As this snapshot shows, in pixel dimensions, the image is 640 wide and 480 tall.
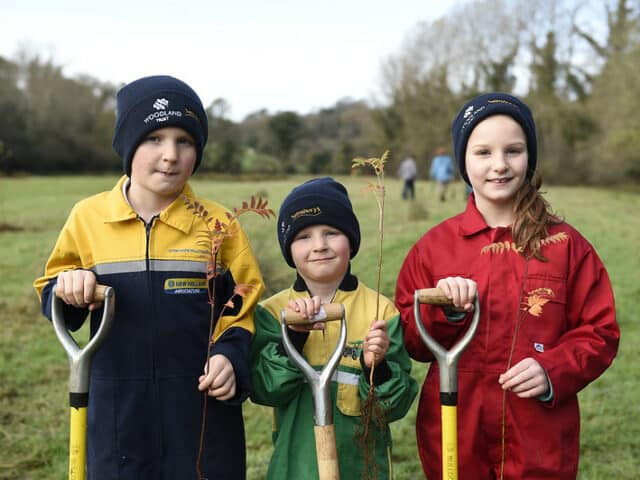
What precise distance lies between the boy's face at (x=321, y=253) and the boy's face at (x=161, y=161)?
1.72 feet

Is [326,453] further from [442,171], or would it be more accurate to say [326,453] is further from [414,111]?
[414,111]

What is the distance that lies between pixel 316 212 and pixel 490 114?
2.48ft

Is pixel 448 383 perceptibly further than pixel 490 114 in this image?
No

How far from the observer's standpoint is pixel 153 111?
255cm

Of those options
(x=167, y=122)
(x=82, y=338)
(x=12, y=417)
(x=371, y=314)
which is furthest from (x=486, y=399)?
(x=82, y=338)

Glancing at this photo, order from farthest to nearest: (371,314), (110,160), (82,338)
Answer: (110,160)
(82,338)
(371,314)

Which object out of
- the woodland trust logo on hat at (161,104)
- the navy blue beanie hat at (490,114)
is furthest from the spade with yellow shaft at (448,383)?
the woodland trust logo on hat at (161,104)

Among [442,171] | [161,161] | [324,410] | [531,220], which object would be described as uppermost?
[442,171]

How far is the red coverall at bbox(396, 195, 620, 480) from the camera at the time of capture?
2.50 meters

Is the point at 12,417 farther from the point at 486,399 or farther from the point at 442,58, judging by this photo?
the point at 442,58

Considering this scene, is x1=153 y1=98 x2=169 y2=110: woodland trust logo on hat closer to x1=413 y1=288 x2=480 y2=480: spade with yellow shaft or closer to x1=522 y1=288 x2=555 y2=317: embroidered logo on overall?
x1=413 y1=288 x2=480 y2=480: spade with yellow shaft

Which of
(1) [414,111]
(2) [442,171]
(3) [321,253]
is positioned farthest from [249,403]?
(1) [414,111]

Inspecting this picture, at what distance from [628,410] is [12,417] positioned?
4.80 metres

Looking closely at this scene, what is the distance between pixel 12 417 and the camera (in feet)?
17.4
